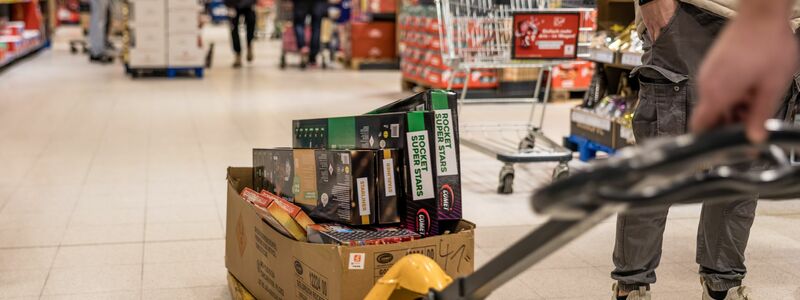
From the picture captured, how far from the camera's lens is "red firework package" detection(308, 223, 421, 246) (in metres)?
2.33

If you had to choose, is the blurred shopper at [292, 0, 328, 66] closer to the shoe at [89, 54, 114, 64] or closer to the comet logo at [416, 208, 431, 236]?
the shoe at [89, 54, 114, 64]

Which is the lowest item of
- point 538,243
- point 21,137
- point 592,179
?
point 21,137

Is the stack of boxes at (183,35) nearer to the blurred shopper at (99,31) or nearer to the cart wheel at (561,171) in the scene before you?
the blurred shopper at (99,31)

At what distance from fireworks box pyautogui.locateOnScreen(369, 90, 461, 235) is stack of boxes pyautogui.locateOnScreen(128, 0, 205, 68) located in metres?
8.20

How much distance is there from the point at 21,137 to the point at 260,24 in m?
16.4

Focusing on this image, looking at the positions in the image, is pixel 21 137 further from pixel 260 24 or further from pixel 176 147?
pixel 260 24

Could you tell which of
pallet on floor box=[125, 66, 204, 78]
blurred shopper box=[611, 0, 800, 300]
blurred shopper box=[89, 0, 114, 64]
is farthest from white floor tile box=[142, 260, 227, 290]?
blurred shopper box=[89, 0, 114, 64]

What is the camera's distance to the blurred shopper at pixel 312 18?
474 inches

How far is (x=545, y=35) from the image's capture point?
4.84 m

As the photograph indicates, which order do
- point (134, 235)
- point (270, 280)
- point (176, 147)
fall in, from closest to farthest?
point (270, 280)
point (134, 235)
point (176, 147)

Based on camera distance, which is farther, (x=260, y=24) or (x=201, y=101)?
(x=260, y=24)

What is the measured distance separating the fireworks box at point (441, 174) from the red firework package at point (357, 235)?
5 cm

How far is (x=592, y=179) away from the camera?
3.14 feet

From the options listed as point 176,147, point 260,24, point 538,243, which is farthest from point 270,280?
point 260,24
